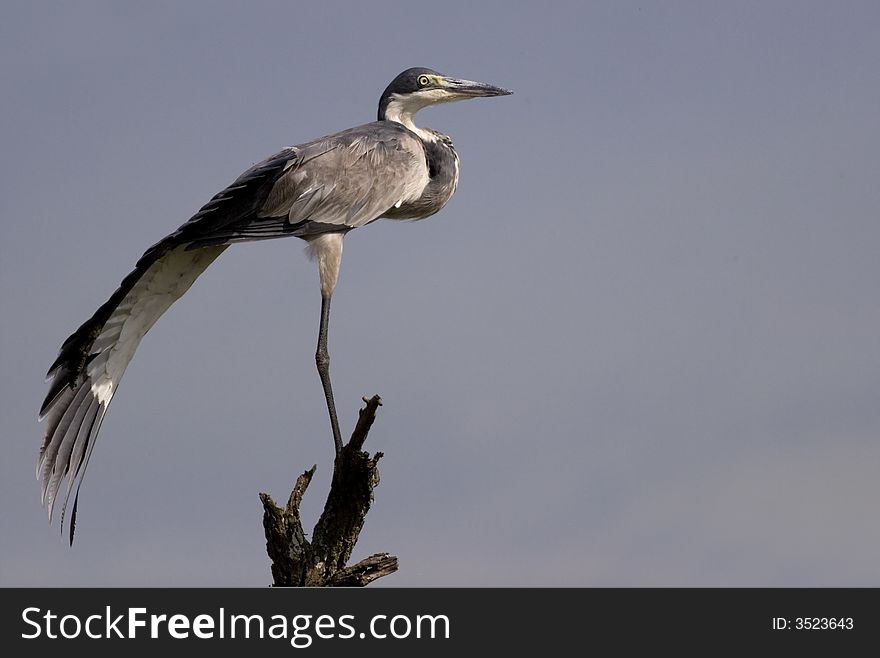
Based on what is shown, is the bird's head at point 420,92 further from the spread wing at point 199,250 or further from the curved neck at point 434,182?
the spread wing at point 199,250

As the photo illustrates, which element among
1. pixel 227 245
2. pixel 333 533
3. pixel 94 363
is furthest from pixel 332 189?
pixel 333 533

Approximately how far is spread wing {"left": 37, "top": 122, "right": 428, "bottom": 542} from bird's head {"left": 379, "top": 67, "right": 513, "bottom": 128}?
30.7 inches

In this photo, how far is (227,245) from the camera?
883 centimetres

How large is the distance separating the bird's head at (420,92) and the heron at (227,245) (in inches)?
25.5

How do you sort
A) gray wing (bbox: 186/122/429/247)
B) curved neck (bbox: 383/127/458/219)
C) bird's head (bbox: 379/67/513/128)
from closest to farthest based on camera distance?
gray wing (bbox: 186/122/429/247) → curved neck (bbox: 383/127/458/219) → bird's head (bbox: 379/67/513/128)

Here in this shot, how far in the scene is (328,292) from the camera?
8688mm

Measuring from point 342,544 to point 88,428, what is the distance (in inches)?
89.0

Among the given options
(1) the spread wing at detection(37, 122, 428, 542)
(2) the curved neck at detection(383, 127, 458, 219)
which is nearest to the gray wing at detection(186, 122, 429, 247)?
(1) the spread wing at detection(37, 122, 428, 542)

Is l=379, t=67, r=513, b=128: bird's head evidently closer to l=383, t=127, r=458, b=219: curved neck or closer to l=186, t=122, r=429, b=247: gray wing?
l=383, t=127, r=458, b=219: curved neck

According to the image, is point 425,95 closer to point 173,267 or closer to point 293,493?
point 173,267

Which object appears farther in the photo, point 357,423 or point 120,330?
point 120,330

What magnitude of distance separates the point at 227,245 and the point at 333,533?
91.6 inches

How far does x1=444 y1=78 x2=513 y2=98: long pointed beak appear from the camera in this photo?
9805 millimetres
